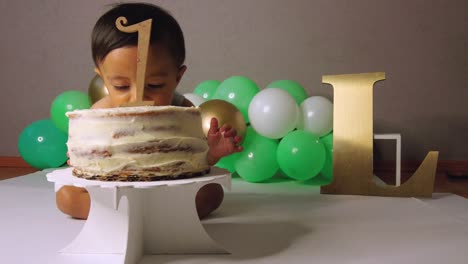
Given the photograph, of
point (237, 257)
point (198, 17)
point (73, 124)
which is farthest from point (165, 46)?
point (198, 17)

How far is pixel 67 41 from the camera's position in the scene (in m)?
3.62

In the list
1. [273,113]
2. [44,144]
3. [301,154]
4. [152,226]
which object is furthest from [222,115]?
[44,144]

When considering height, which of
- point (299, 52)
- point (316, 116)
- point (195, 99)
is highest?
point (299, 52)

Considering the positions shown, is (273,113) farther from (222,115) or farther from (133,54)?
(133,54)

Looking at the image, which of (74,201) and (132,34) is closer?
(132,34)

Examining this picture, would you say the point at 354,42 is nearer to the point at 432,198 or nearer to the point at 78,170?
the point at 432,198

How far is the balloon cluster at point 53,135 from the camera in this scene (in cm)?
287

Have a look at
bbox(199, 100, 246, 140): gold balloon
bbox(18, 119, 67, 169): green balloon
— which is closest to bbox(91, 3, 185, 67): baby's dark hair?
bbox(199, 100, 246, 140): gold balloon

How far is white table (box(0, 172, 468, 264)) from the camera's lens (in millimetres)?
1238

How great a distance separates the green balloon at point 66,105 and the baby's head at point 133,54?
1.50m

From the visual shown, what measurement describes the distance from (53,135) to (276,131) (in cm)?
145

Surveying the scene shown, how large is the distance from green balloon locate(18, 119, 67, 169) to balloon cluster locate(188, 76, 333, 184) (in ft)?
3.13

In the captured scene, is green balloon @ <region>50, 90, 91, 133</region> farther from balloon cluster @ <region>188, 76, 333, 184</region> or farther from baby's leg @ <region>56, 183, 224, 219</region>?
baby's leg @ <region>56, 183, 224, 219</region>

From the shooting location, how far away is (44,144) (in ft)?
9.68
